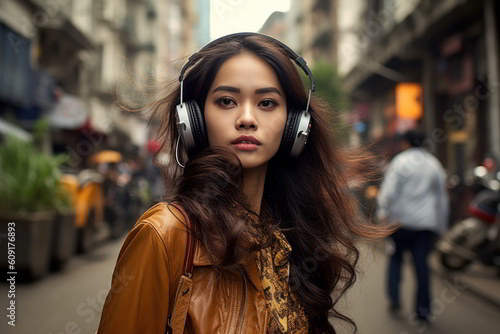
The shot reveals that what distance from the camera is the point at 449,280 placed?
738 centimetres

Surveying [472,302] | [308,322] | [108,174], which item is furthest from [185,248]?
[108,174]

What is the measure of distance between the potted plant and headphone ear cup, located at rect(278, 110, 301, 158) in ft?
17.4

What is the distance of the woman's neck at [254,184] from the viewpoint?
1.58 metres

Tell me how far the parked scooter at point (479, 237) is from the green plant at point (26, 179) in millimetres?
5419

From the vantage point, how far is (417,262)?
5.36 metres

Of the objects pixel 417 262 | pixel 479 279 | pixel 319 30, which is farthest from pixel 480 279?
pixel 319 30

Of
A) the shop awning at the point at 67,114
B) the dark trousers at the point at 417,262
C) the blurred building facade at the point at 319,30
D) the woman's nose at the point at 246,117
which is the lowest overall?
the dark trousers at the point at 417,262

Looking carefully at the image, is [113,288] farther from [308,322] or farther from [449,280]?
[449,280]

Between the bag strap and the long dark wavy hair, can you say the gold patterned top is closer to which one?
the long dark wavy hair

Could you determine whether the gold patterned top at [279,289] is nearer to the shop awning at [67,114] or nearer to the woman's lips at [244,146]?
the woman's lips at [244,146]

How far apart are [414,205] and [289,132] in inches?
168

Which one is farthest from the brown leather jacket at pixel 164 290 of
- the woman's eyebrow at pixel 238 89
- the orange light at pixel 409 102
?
the orange light at pixel 409 102

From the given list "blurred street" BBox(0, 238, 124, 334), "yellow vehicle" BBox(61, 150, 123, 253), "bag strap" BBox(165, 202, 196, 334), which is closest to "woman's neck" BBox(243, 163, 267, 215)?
"bag strap" BBox(165, 202, 196, 334)

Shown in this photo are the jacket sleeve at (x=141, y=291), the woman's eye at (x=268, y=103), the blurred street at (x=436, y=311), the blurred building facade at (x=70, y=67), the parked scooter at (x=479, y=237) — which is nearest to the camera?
the jacket sleeve at (x=141, y=291)
